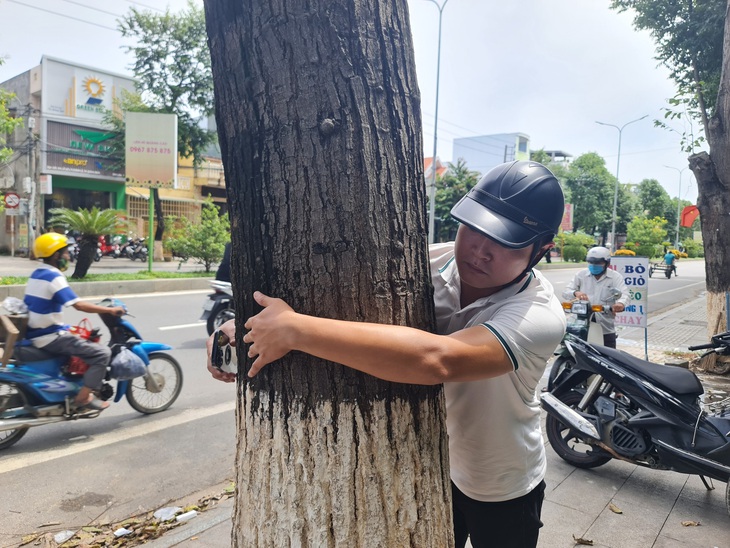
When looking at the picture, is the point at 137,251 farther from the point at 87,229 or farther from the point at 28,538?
the point at 28,538

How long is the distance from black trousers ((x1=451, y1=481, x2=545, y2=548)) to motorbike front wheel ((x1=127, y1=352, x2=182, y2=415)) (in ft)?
12.0

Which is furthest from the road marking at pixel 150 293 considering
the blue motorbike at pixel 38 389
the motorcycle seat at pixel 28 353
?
the motorcycle seat at pixel 28 353

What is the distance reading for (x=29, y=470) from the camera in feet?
11.8

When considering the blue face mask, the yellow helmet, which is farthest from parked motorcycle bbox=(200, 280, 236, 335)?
the blue face mask

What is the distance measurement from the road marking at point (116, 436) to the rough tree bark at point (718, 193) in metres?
5.86

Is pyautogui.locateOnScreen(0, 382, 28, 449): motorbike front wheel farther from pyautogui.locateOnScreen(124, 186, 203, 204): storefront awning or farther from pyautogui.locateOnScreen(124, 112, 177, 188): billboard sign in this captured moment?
pyautogui.locateOnScreen(124, 186, 203, 204): storefront awning

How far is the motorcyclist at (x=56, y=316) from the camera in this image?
12.7 ft

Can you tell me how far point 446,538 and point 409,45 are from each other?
1178mm

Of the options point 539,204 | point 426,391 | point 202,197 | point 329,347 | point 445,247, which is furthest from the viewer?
point 202,197

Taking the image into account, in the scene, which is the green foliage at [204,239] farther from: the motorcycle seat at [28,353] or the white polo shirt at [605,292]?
the motorcycle seat at [28,353]

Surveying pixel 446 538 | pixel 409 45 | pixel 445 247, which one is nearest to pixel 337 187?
pixel 409 45

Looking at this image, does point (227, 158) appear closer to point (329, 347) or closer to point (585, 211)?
point (329, 347)

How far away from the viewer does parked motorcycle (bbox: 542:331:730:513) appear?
3125 millimetres

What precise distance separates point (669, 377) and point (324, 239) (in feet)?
9.70
